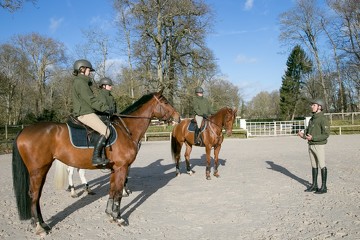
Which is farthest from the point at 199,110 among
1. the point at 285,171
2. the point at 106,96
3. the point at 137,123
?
the point at 137,123

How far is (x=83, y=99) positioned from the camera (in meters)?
5.14

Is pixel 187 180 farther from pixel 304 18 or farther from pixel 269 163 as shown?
pixel 304 18

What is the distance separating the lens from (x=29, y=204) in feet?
16.5

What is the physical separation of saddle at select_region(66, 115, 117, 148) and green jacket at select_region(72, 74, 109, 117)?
0.22m

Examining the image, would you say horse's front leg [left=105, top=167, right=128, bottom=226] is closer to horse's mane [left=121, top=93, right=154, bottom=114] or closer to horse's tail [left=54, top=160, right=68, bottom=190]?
horse's mane [left=121, top=93, right=154, bottom=114]

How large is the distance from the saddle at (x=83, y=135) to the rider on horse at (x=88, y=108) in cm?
10

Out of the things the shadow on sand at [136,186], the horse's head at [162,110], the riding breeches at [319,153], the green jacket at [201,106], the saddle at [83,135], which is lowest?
the shadow on sand at [136,186]

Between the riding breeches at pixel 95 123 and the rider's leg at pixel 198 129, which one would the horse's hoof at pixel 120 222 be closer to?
the riding breeches at pixel 95 123

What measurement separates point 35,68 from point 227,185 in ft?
129

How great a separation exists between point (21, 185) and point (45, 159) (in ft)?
2.00

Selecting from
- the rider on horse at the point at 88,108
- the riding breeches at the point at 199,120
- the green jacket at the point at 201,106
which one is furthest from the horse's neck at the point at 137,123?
the green jacket at the point at 201,106

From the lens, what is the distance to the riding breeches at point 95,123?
5098 mm

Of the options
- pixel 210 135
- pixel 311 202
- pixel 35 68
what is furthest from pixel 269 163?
pixel 35 68

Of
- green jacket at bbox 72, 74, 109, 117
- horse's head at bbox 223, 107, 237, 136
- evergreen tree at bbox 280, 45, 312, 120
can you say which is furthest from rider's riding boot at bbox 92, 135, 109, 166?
evergreen tree at bbox 280, 45, 312, 120
